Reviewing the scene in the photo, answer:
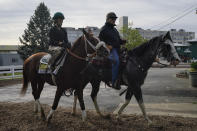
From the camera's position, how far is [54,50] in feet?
19.4

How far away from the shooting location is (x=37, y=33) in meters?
47.5

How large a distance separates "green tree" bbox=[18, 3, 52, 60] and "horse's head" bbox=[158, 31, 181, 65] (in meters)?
42.6

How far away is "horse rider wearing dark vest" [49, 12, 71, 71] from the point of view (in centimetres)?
572

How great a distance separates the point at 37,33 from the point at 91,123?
45.2 meters

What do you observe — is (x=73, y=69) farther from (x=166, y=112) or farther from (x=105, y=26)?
(x=166, y=112)

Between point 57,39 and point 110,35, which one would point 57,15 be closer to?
point 57,39

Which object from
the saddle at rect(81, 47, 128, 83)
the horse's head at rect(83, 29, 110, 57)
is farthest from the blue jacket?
the horse's head at rect(83, 29, 110, 57)

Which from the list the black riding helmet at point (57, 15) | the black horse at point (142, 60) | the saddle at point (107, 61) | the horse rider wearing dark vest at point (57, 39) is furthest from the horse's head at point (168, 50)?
the black riding helmet at point (57, 15)

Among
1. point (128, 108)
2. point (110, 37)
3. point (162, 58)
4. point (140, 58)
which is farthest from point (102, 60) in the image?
point (128, 108)

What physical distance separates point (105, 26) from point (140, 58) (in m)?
1.44

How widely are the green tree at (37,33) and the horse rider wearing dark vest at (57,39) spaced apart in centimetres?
4123

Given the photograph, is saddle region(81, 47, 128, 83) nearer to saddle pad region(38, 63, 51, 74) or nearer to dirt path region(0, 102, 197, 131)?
saddle pad region(38, 63, 51, 74)

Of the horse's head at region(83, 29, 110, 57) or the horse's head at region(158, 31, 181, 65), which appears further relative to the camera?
the horse's head at region(158, 31, 181, 65)

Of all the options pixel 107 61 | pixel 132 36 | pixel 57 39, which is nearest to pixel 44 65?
pixel 57 39
